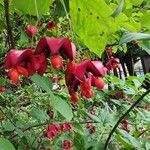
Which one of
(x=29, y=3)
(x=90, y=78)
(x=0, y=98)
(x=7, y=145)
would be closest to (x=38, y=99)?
(x=0, y=98)

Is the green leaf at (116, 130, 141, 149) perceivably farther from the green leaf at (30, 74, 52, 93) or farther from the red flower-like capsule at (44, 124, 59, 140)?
the green leaf at (30, 74, 52, 93)

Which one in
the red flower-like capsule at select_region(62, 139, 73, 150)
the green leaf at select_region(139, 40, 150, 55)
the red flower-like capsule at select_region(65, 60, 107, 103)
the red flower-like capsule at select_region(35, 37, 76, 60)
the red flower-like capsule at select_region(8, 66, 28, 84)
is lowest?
the red flower-like capsule at select_region(62, 139, 73, 150)

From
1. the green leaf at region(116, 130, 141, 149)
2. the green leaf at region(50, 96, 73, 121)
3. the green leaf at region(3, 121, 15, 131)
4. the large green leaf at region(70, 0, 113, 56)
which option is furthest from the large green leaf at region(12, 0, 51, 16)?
the green leaf at region(3, 121, 15, 131)

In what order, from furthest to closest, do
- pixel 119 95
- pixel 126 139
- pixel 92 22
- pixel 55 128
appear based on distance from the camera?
1. pixel 119 95
2. pixel 55 128
3. pixel 126 139
4. pixel 92 22

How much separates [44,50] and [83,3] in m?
0.21

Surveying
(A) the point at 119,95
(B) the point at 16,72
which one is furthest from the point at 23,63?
(A) the point at 119,95

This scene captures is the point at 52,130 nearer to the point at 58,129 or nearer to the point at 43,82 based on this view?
the point at 58,129

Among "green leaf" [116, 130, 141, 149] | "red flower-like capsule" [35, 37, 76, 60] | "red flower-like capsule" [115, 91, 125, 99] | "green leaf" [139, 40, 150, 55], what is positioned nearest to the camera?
"red flower-like capsule" [35, 37, 76, 60]

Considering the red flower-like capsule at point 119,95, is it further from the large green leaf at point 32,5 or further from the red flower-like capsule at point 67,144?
the large green leaf at point 32,5

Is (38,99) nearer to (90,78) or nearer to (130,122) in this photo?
(130,122)

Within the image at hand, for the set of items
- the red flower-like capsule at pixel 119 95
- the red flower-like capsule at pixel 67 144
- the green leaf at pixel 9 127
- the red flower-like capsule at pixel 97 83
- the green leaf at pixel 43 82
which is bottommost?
the red flower-like capsule at pixel 67 144

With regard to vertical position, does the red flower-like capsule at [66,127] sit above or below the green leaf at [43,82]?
below

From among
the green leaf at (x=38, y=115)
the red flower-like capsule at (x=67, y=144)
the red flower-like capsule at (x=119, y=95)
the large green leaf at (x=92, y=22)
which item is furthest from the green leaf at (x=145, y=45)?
the red flower-like capsule at (x=119, y=95)

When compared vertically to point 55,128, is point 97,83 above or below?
above
